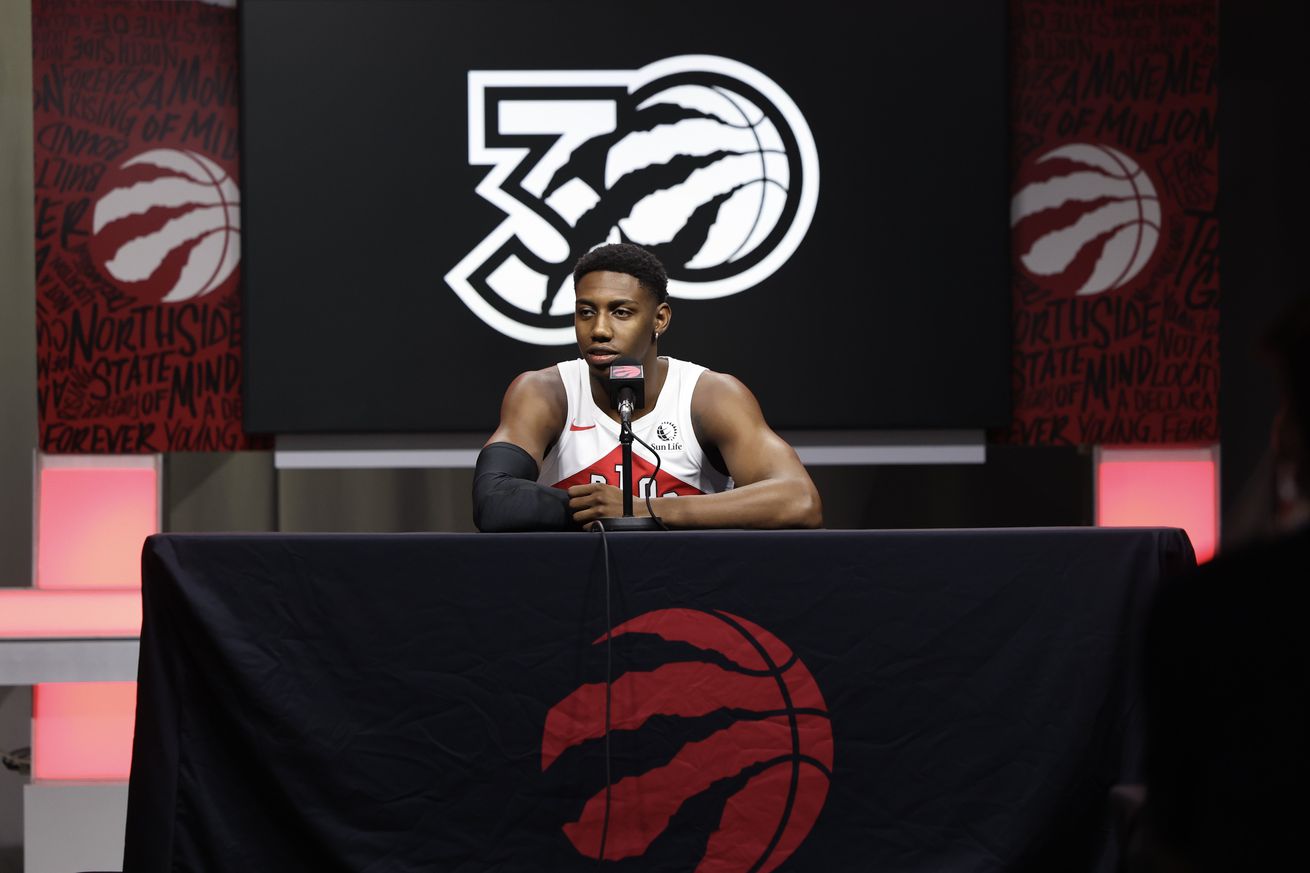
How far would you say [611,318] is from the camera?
8.49ft

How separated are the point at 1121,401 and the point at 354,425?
92.2 inches

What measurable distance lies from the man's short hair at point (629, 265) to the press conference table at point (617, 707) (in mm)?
949

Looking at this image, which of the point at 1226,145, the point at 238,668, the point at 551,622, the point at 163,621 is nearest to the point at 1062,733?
the point at 551,622

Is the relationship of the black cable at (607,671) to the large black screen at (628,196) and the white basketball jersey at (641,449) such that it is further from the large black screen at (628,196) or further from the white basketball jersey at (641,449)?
the large black screen at (628,196)

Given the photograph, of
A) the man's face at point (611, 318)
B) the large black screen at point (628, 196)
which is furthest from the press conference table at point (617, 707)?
the large black screen at point (628, 196)

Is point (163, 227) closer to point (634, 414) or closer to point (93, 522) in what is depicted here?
point (93, 522)

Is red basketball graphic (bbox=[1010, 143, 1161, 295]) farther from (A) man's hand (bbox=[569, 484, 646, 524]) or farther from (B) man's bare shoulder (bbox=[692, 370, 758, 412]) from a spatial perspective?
(A) man's hand (bbox=[569, 484, 646, 524])

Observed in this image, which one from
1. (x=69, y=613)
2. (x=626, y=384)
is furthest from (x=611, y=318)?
(x=69, y=613)

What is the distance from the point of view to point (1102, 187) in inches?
146

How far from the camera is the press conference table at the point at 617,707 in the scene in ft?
5.86

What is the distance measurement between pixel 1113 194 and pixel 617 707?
8.82 feet

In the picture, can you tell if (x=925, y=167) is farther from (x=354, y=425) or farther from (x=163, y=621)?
(x=163, y=621)

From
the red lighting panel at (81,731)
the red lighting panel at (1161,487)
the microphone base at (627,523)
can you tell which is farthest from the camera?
the red lighting panel at (1161,487)

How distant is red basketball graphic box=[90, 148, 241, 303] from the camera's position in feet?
11.8
